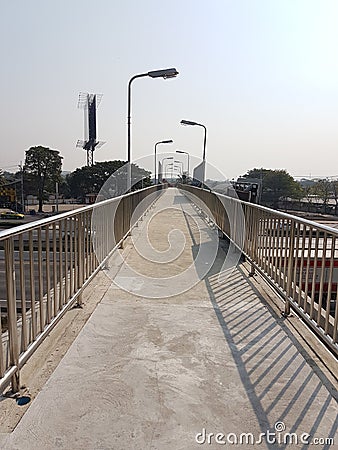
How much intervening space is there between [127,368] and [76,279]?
108cm

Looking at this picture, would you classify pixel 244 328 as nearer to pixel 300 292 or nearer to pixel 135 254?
pixel 300 292

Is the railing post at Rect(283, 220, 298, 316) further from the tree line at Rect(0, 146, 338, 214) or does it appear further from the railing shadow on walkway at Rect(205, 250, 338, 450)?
the tree line at Rect(0, 146, 338, 214)

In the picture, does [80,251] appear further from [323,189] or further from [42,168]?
[42,168]

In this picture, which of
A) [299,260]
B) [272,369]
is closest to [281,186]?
[299,260]

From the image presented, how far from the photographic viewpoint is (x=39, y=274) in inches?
91.4

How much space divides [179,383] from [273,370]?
66cm

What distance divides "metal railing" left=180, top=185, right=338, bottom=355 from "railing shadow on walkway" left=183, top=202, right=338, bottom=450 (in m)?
0.24

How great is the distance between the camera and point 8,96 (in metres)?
16.6

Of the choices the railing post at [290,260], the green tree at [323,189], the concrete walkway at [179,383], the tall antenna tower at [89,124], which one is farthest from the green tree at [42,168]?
the railing post at [290,260]

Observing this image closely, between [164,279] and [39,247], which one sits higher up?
[39,247]

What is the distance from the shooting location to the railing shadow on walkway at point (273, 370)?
193 centimetres

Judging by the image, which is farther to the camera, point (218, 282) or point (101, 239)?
point (218, 282)

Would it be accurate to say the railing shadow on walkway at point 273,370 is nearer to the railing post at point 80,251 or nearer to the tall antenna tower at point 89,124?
the railing post at point 80,251

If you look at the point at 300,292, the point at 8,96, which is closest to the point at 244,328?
the point at 300,292
